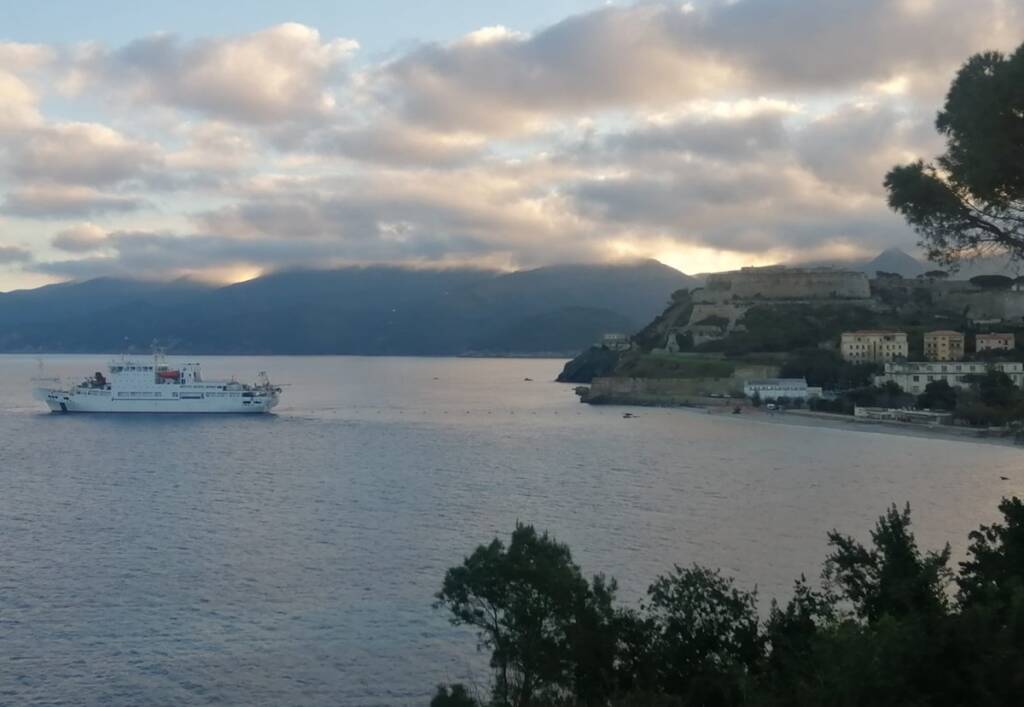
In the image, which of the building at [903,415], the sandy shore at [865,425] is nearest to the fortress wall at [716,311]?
the sandy shore at [865,425]

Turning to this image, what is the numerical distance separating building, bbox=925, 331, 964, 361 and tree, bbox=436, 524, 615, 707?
51.4 metres

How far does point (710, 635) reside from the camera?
8.91 metres

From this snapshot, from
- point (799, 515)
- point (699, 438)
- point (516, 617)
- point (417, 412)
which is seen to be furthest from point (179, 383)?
point (516, 617)

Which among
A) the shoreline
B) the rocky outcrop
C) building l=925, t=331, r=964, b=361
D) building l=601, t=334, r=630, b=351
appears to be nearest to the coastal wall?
the shoreline

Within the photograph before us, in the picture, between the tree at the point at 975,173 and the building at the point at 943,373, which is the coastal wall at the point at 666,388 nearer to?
the building at the point at 943,373

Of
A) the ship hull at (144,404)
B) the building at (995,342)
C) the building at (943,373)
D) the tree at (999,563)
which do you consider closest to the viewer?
the tree at (999,563)

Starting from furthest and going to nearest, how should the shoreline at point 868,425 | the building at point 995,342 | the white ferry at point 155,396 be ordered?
1. the building at point 995,342
2. the white ferry at point 155,396
3. the shoreline at point 868,425

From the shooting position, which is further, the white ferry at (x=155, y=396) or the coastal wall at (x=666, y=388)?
the coastal wall at (x=666, y=388)

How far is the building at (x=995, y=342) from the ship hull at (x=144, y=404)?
3759 cm

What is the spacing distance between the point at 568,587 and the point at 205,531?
12.2 metres

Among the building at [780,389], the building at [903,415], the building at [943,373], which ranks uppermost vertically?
the building at [943,373]

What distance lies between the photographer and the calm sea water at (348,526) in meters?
12.1

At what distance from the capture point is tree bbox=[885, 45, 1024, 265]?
28.6 feet

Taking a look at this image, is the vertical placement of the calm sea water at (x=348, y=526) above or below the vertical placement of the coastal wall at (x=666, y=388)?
below
